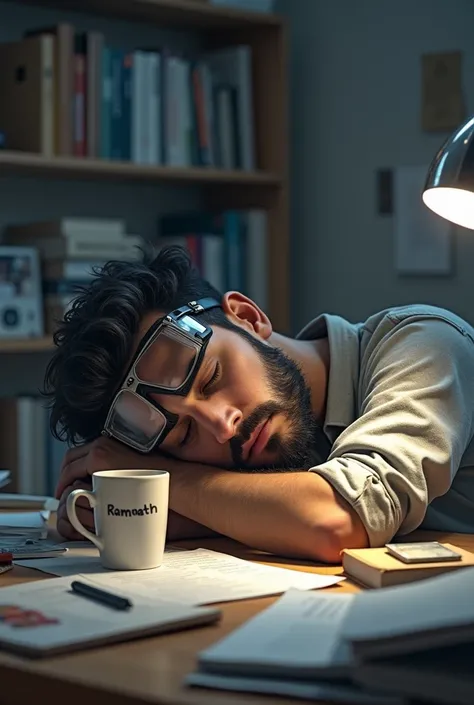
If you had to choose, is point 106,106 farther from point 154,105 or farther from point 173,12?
point 173,12

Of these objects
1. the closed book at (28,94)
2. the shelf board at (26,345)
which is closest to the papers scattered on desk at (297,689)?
the shelf board at (26,345)

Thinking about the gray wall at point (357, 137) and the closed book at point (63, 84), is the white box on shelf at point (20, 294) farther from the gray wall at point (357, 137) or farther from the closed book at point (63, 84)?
the gray wall at point (357, 137)

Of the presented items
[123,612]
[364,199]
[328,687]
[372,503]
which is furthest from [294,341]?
[364,199]

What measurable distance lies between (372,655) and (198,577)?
0.44m

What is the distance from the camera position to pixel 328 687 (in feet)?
2.89

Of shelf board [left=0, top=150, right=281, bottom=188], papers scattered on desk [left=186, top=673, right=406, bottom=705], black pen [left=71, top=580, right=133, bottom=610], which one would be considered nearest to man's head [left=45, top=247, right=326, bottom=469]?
black pen [left=71, top=580, right=133, bottom=610]

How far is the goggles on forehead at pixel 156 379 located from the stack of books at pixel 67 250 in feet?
5.08

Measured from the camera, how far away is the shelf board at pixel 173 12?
11.0 ft

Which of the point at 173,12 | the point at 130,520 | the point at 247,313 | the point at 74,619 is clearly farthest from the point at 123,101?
the point at 74,619

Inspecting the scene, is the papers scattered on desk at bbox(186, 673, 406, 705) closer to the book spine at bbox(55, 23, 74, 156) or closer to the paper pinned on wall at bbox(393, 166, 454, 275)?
the book spine at bbox(55, 23, 74, 156)

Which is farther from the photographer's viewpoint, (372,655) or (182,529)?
(182,529)

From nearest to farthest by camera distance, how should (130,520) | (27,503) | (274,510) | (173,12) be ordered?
(130,520) → (274,510) → (27,503) → (173,12)

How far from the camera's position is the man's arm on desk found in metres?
1.40

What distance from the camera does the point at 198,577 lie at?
4.16ft
